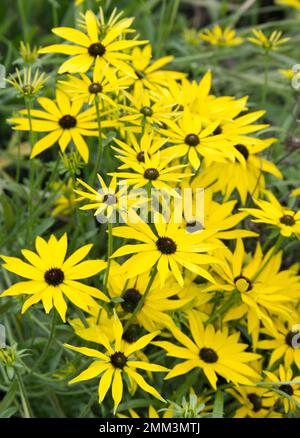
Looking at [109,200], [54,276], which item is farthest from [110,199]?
[54,276]

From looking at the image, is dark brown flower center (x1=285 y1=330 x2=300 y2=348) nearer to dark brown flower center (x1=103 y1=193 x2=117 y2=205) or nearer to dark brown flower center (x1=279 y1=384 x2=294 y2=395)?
dark brown flower center (x1=279 y1=384 x2=294 y2=395)

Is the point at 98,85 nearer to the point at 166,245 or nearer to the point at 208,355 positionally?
the point at 166,245

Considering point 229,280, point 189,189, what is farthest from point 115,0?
point 229,280

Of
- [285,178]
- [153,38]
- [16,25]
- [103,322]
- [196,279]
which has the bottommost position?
[103,322]

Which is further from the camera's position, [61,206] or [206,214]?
[61,206]

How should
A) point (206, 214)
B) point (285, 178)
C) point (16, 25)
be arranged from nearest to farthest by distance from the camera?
point (206, 214)
point (285, 178)
point (16, 25)

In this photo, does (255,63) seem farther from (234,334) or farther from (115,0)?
(234,334)

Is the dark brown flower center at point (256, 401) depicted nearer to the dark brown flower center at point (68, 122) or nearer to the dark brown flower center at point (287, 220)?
the dark brown flower center at point (287, 220)

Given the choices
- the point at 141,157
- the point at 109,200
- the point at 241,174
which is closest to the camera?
the point at 109,200

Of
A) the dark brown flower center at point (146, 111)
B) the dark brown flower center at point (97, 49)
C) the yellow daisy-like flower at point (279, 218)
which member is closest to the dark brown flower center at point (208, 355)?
the yellow daisy-like flower at point (279, 218)
